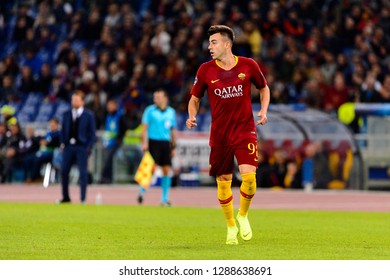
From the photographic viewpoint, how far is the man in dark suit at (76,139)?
2580 centimetres

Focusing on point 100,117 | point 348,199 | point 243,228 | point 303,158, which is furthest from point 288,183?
point 243,228

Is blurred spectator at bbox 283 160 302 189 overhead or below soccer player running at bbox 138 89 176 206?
below

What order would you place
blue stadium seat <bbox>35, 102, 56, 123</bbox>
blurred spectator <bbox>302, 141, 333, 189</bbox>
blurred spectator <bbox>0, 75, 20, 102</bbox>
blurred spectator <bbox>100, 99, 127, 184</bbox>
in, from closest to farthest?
1. blurred spectator <bbox>302, 141, 333, 189</bbox>
2. blurred spectator <bbox>100, 99, 127, 184</bbox>
3. blue stadium seat <bbox>35, 102, 56, 123</bbox>
4. blurred spectator <bbox>0, 75, 20, 102</bbox>

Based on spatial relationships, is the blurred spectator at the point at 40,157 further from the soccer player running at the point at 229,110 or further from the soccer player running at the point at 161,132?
the soccer player running at the point at 229,110

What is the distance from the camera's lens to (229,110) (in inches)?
593

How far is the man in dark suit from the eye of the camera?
25.8 metres

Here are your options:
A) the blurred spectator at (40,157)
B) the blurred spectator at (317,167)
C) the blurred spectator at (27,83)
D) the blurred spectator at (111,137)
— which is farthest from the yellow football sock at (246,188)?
the blurred spectator at (27,83)

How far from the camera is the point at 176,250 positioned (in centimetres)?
1416

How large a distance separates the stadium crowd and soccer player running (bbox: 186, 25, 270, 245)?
60.1 feet

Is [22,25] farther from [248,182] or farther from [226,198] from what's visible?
[248,182]

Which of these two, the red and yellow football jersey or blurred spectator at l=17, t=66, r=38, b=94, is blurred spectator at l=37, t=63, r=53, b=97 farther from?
the red and yellow football jersey

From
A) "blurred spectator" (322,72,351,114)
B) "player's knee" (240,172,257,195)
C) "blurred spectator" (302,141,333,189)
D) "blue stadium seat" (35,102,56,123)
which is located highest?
"blurred spectator" (322,72,351,114)

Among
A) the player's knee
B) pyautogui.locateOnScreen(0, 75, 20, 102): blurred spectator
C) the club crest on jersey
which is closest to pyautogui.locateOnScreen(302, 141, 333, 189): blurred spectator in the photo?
pyautogui.locateOnScreen(0, 75, 20, 102): blurred spectator

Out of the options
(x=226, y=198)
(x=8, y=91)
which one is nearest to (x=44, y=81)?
(x=8, y=91)
